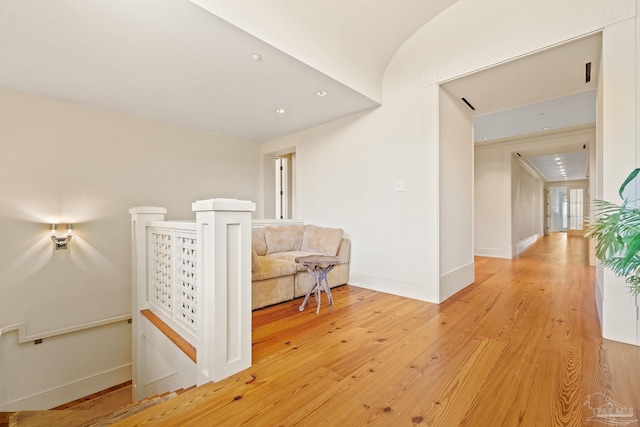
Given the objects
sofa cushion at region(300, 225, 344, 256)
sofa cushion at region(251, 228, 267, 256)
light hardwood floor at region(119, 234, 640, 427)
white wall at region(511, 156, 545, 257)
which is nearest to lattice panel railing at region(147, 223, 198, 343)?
light hardwood floor at region(119, 234, 640, 427)

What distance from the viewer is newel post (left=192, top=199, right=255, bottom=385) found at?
1.54 metres

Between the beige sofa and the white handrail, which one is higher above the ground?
the beige sofa

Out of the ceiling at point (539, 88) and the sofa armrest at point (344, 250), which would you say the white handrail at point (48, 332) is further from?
the ceiling at point (539, 88)

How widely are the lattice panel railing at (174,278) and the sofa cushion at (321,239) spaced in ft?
6.17

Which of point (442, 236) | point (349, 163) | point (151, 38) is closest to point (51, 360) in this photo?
point (151, 38)

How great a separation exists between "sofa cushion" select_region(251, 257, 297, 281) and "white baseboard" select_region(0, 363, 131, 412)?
2557mm

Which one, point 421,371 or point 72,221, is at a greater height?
point 72,221

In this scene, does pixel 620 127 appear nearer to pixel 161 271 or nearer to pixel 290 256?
pixel 290 256

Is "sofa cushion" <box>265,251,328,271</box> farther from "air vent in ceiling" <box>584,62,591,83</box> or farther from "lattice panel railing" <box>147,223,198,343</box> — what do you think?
"air vent in ceiling" <box>584,62,591,83</box>

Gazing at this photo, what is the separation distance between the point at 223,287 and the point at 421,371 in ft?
4.18

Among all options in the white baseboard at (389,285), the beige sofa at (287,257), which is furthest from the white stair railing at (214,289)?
the white baseboard at (389,285)

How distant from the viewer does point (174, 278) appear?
219cm

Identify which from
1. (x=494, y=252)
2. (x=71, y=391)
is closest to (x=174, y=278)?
(x=71, y=391)

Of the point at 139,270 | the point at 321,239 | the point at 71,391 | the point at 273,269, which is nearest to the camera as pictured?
the point at 139,270
